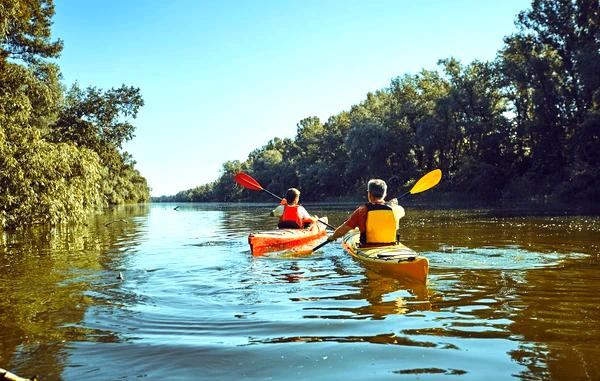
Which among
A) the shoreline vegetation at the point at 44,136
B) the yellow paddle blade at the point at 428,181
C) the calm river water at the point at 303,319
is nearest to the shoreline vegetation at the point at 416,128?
the shoreline vegetation at the point at 44,136

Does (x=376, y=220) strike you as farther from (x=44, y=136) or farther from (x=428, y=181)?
(x=44, y=136)

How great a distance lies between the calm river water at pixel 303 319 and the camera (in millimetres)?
3859

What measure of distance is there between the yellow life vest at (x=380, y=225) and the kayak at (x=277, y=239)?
288 centimetres

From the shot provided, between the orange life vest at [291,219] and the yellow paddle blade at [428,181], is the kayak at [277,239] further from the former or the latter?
the yellow paddle blade at [428,181]

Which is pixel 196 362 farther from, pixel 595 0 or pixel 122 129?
pixel 595 0

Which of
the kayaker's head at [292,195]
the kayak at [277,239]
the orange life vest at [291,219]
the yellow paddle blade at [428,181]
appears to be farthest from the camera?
the orange life vest at [291,219]

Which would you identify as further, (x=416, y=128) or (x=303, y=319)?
(x=416, y=128)

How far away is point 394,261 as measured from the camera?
24.6ft

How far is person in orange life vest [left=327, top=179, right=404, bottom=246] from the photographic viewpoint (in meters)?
8.59

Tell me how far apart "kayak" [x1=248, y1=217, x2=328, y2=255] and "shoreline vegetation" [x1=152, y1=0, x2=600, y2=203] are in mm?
27888

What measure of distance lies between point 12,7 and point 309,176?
191 ft

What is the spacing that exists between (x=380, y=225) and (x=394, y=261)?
1.29 metres

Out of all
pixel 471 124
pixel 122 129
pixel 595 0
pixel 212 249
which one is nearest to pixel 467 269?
pixel 212 249

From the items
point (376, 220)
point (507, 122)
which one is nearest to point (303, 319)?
point (376, 220)
